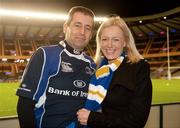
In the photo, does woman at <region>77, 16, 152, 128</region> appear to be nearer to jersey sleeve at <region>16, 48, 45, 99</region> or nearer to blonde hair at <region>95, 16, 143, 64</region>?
blonde hair at <region>95, 16, 143, 64</region>

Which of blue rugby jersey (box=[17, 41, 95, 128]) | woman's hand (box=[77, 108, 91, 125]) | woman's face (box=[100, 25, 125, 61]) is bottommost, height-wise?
woman's hand (box=[77, 108, 91, 125])

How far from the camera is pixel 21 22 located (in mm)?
36062

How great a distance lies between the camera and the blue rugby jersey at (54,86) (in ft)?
7.60

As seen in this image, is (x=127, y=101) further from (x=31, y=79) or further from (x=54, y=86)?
(x=31, y=79)

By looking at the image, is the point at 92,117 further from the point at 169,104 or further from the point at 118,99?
the point at 169,104

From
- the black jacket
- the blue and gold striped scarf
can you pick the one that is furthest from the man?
the black jacket

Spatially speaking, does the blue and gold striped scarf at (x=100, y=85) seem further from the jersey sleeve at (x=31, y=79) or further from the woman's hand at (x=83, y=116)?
the jersey sleeve at (x=31, y=79)

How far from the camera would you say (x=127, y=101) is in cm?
221

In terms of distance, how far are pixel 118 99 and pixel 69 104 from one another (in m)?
0.42

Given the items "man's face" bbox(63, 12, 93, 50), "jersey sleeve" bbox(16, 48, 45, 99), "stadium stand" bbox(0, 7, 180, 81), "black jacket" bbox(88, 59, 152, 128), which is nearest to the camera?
"black jacket" bbox(88, 59, 152, 128)

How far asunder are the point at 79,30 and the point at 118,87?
588 millimetres

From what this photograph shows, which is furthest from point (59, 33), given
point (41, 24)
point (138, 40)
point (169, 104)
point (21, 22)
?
point (169, 104)

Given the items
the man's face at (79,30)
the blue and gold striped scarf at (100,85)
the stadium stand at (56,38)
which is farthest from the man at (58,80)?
the stadium stand at (56,38)

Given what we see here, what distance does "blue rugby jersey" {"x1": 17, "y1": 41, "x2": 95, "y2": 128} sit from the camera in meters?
2.32
